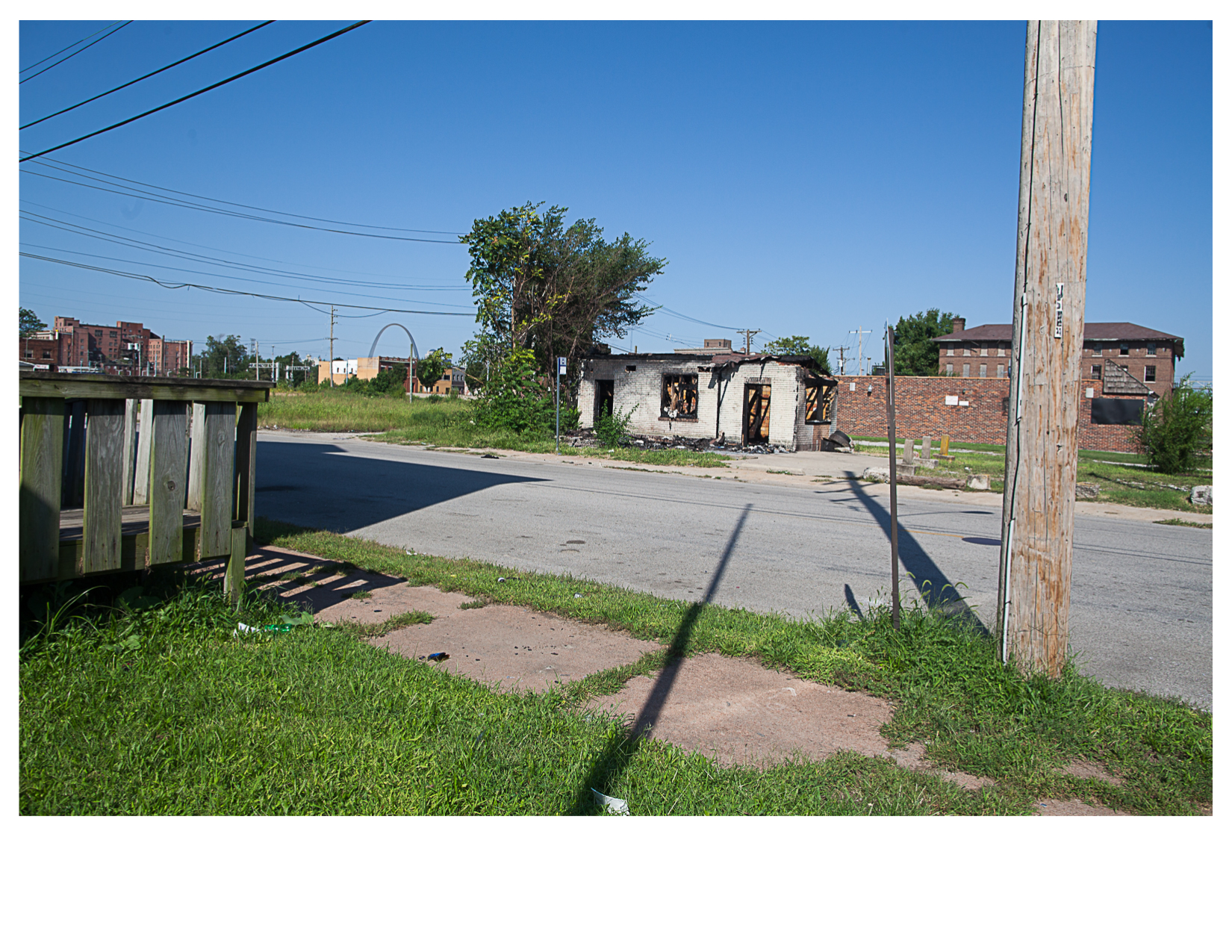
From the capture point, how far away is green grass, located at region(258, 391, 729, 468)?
905 inches

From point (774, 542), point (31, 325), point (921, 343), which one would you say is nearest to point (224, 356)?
point (31, 325)

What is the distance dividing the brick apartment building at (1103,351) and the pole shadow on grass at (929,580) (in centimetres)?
7033

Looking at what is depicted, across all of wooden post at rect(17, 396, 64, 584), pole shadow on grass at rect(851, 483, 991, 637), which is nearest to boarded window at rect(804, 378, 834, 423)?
pole shadow on grass at rect(851, 483, 991, 637)

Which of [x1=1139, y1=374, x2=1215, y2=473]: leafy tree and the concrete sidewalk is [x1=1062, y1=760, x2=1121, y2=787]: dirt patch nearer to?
the concrete sidewalk

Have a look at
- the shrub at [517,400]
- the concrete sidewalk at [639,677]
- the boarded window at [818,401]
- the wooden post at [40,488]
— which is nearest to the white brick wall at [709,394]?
the boarded window at [818,401]

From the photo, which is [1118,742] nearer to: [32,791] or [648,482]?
[32,791]

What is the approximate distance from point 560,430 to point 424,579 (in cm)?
2247

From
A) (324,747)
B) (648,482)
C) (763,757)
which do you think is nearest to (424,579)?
(324,747)

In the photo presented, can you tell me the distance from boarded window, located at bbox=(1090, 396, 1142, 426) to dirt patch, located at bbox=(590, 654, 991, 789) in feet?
122

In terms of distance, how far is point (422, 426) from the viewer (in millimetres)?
30984

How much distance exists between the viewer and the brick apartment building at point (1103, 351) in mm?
78438

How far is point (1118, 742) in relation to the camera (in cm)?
378

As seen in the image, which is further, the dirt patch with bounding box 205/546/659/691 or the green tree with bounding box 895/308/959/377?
the green tree with bounding box 895/308/959/377

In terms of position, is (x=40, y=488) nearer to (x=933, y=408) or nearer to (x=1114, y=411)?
(x=1114, y=411)
